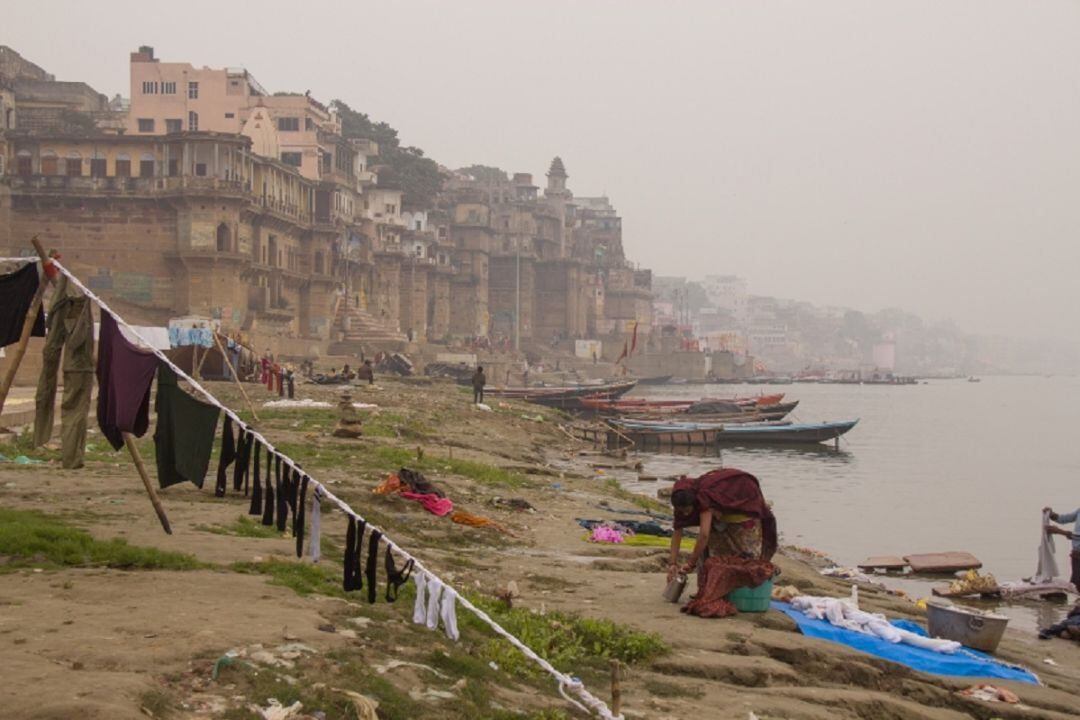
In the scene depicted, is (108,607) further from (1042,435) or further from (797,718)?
(1042,435)

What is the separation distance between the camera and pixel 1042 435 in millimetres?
67188

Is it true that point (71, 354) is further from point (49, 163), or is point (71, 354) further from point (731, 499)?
point (49, 163)

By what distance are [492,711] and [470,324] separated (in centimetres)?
8791

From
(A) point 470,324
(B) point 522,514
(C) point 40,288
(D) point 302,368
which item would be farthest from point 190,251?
(A) point 470,324

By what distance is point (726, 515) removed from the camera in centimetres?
931

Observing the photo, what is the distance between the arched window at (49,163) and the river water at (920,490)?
27214mm

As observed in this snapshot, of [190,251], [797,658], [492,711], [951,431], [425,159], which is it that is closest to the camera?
[492,711]

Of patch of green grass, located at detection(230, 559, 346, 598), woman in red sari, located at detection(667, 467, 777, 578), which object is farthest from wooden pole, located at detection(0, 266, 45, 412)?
woman in red sari, located at detection(667, 467, 777, 578)

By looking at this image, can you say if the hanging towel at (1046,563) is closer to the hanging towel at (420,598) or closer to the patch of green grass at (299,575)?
the patch of green grass at (299,575)

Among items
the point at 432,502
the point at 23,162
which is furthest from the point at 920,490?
the point at 23,162

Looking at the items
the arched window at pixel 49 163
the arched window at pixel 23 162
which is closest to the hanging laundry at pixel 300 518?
the arched window at pixel 49 163

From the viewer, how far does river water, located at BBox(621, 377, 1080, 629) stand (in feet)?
73.4

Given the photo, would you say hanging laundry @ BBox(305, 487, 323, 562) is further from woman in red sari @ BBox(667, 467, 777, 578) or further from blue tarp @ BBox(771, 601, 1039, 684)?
blue tarp @ BBox(771, 601, 1039, 684)

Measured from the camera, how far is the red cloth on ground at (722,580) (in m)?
9.29
